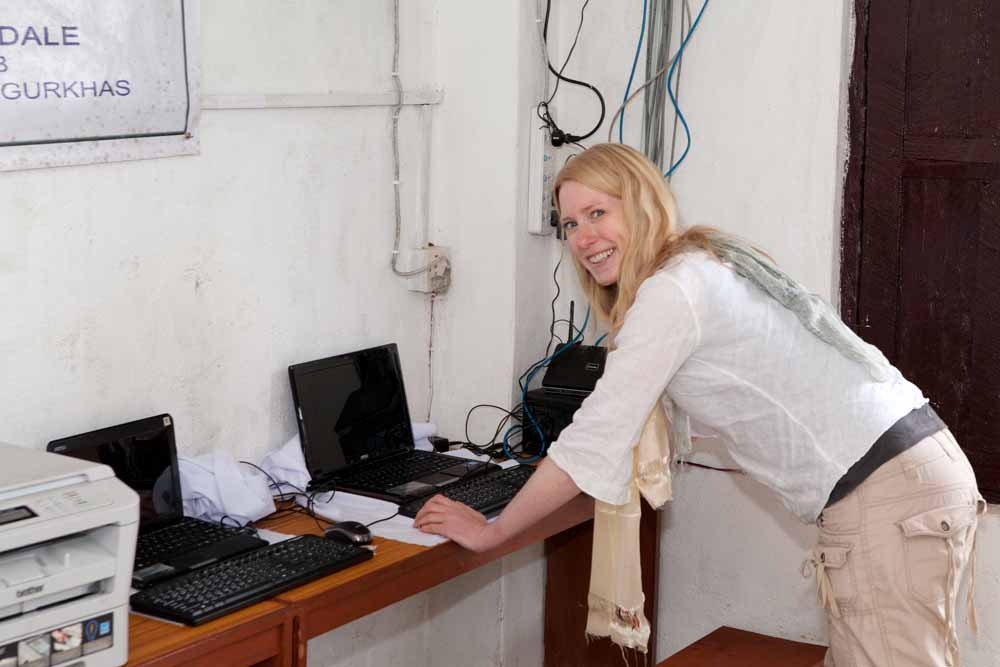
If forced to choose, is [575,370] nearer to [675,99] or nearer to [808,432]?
[675,99]

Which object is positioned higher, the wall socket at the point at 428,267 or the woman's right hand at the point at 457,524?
the wall socket at the point at 428,267

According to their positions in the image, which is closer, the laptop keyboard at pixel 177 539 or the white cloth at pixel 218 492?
the laptop keyboard at pixel 177 539

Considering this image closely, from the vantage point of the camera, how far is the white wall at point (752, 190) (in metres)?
2.85

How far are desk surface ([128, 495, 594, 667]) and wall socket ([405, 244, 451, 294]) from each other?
0.78 meters

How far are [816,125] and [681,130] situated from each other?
1.13 ft

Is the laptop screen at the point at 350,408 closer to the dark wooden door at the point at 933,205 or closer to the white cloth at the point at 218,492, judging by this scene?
the white cloth at the point at 218,492

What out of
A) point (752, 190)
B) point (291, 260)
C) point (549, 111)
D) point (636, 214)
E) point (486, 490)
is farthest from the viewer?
point (549, 111)

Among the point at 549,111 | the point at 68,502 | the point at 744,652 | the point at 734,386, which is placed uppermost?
the point at 549,111

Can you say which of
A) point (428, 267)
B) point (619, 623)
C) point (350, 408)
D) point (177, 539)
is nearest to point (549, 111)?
point (428, 267)

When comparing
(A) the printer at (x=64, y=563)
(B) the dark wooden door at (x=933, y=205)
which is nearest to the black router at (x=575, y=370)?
(B) the dark wooden door at (x=933, y=205)

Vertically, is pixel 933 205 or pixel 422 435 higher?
pixel 933 205

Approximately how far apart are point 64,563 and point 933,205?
2.06 metres

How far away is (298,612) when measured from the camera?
1.96m

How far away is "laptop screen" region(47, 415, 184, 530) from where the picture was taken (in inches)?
84.2
